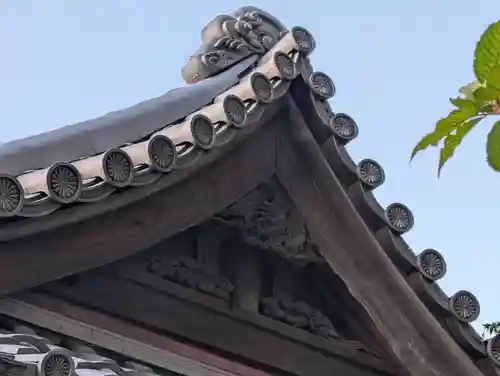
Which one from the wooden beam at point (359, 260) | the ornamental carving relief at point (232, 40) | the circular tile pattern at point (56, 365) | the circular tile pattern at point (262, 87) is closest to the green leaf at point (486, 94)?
the circular tile pattern at point (56, 365)

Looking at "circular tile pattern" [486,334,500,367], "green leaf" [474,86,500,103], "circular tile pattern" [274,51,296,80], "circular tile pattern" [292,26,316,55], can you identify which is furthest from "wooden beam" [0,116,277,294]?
"green leaf" [474,86,500,103]

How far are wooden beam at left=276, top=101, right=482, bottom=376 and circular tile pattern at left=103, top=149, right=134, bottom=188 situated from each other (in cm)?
88

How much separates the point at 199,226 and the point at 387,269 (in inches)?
29.3

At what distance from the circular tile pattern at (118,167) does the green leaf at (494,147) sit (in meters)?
1.56

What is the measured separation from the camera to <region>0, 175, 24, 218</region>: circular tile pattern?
7.40 ft

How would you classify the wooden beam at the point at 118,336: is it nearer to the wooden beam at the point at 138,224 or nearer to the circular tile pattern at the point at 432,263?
the wooden beam at the point at 138,224

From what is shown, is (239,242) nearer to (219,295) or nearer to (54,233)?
(219,295)

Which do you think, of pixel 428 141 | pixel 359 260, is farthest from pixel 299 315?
pixel 428 141

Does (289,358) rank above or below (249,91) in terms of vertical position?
below

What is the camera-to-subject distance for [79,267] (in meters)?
2.65

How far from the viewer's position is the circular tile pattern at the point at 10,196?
226cm

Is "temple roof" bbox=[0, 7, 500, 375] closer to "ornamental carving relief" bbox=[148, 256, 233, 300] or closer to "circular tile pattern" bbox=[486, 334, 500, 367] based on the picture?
"circular tile pattern" bbox=[486, 334, 500, 367]

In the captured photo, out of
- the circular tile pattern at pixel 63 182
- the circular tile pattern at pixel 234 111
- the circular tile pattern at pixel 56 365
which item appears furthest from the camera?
the circular tile pattern at pixel 234 111

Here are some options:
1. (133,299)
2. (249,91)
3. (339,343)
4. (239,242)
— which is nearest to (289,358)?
(339,343)
